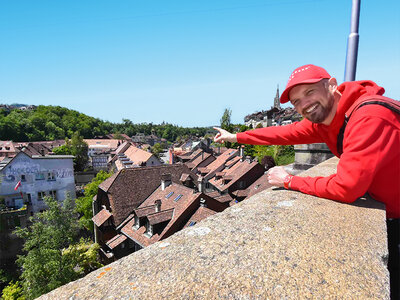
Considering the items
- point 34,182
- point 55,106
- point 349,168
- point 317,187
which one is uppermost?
point 55,106

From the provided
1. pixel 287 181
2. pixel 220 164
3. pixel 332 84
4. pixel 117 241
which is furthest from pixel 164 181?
pixel 332 84

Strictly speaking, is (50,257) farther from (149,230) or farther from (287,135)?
(287,135)

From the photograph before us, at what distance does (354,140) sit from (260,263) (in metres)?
1.13

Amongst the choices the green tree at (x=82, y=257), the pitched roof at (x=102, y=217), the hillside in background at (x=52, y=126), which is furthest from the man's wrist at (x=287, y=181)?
the hillside in background at (x=52, y=126)

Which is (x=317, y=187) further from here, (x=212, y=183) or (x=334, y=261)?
(x=212, y=183)

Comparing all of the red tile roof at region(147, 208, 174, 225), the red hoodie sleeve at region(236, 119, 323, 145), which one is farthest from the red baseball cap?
the red tile roof at region(147, 208, 174, 225)

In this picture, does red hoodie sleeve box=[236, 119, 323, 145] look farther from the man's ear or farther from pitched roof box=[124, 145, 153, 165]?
pitched roof box=[124, 145, 153, 165]

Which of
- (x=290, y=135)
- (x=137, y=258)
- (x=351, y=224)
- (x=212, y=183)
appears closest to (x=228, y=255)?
(x=137, y=258)

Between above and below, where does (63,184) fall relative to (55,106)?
below

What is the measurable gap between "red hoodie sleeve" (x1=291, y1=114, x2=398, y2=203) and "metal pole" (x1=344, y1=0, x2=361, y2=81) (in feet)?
9.89

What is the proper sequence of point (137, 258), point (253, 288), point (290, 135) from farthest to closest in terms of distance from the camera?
1. point (290, 135)
2. point (137, 258)
3. point (253, 288)

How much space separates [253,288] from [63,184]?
99.4ft

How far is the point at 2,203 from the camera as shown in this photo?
80.3 ft

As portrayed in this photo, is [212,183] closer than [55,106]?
Yes
